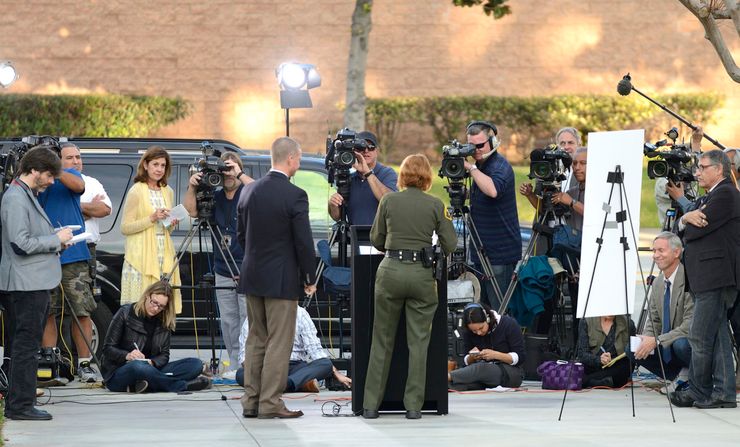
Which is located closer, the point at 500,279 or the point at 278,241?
the point at 278,241

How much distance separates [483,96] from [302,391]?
1745 centimetres

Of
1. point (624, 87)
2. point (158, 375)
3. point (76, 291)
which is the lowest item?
point (158, 375)

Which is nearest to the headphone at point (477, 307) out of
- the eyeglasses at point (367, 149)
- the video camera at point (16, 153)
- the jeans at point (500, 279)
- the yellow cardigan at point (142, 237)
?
the jeans at point (500, 279)

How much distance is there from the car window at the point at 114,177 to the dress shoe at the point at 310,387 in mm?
2639

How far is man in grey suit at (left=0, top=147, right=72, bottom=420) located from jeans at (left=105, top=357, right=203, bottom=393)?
1.32 metres

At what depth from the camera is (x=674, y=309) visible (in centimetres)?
1108

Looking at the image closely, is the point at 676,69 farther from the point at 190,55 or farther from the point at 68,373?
the point at 68,373

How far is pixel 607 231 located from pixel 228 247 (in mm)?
3208

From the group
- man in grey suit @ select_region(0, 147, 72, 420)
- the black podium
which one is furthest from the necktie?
man in grey suit @ select_region(0, 147, 72, 420)

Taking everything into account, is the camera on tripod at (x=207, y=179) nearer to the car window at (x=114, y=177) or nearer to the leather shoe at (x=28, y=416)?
the car window at (x=114, y=177)

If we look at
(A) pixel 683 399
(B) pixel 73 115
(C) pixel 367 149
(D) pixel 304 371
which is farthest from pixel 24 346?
(B) pixel 73 115

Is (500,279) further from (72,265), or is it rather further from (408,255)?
(72,265)

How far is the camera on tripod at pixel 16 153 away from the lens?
11016 mm

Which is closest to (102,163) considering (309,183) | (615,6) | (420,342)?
(309,183)
